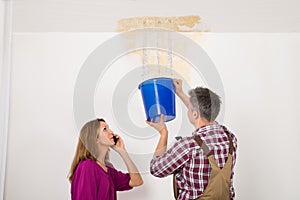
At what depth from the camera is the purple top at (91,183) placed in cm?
145

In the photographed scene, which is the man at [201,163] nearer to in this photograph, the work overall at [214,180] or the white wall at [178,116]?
the work overall at [214,180]

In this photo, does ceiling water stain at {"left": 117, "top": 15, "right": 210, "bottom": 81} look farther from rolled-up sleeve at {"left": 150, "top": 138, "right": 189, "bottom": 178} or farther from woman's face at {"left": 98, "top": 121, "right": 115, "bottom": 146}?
rolled-up sleeve at {"left": 150, "top": 138, "right": 189, "bottom": 178}

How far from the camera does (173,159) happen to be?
1.39 metres

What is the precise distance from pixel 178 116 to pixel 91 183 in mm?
651

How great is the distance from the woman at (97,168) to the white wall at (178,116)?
0.30 meters

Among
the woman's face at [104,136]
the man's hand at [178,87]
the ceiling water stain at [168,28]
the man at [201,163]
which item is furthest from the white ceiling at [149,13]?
the man at [201,163]

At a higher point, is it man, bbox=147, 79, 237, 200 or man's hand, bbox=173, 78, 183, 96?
man's hand, bbox=173, 78, 183, 96

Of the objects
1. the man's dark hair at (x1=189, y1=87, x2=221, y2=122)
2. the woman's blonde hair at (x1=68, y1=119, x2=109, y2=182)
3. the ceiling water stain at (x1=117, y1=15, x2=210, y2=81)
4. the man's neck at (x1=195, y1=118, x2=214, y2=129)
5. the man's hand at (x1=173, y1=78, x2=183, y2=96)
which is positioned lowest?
the woman's blonde hair at (x1=68, y1=119, x2=109, y2=182)

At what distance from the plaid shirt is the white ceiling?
2.67 feet

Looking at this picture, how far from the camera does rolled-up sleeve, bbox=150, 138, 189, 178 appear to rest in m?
1.38
